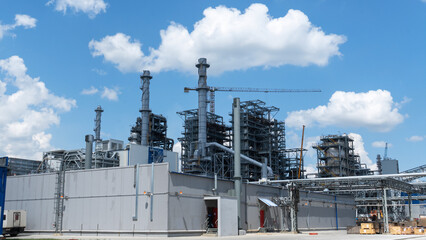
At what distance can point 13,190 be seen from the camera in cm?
4194

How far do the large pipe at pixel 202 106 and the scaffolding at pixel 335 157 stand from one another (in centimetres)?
2776

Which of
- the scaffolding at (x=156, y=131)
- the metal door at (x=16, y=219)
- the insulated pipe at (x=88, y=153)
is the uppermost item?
the scaffolding at (x=156, y=131)

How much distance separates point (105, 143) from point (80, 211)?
28.5m

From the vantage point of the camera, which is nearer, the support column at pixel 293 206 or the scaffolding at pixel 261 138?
the support column at pixel 293 206

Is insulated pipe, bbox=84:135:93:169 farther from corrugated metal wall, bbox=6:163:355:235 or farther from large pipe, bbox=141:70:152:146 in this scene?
large pipe, bbox=141:70:152:146

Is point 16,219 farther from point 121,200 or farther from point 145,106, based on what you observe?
point 145,106

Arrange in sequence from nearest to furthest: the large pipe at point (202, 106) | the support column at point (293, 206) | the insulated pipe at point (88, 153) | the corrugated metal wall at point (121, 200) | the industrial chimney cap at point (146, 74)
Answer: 1. the corrugated metal wall at point (121, 200)
2. the support column at point (293, 206)
3. the insulated pipe at point (88, 153)
4. the large pipe at point (202, 106)
5. the industrial chimney cap at point (146, 74)

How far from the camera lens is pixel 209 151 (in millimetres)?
74375

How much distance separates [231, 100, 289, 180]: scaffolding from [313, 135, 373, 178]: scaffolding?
888 centimetres

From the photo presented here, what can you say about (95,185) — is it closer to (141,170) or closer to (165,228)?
(141,170)

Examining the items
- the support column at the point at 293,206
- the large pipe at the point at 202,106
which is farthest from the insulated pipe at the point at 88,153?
the large pipe at the point at 202,106

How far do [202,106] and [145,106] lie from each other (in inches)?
427

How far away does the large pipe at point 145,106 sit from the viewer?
7700 centimetres

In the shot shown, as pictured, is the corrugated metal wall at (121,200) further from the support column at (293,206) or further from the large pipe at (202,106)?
the large pipe at (202,106)
